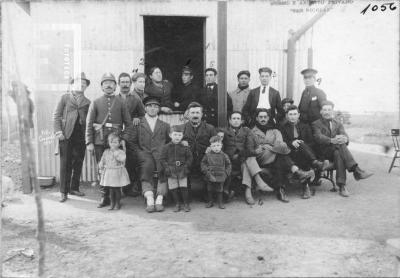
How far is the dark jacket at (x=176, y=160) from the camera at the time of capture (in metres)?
5.14

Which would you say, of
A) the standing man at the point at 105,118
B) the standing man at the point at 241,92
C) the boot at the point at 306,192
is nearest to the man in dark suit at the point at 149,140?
the standing man at the point at 105,118

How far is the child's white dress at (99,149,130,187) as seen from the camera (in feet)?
16.9

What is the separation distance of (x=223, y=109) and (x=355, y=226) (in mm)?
2376

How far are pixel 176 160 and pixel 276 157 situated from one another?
1.55 metres

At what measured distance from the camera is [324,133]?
596 centimetres

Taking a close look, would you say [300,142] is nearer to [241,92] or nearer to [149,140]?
[241,92]

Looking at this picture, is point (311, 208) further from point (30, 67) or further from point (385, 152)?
point (385, 152)

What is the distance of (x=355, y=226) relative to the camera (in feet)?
13.9

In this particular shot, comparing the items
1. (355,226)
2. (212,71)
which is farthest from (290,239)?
(212,71)

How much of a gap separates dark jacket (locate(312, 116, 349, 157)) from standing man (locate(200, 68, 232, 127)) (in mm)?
1436

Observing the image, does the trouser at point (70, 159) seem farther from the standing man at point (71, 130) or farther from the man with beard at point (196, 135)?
the man with beard at point (196, 135)

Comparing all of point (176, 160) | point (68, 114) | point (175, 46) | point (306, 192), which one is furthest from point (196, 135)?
point (175, 46)

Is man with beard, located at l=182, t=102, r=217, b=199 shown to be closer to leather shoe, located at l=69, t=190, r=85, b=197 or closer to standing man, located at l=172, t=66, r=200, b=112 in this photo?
standing man, located at l=172, t=66, r=200, b=112

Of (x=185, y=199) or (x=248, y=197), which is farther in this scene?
(x=248, y=197)
